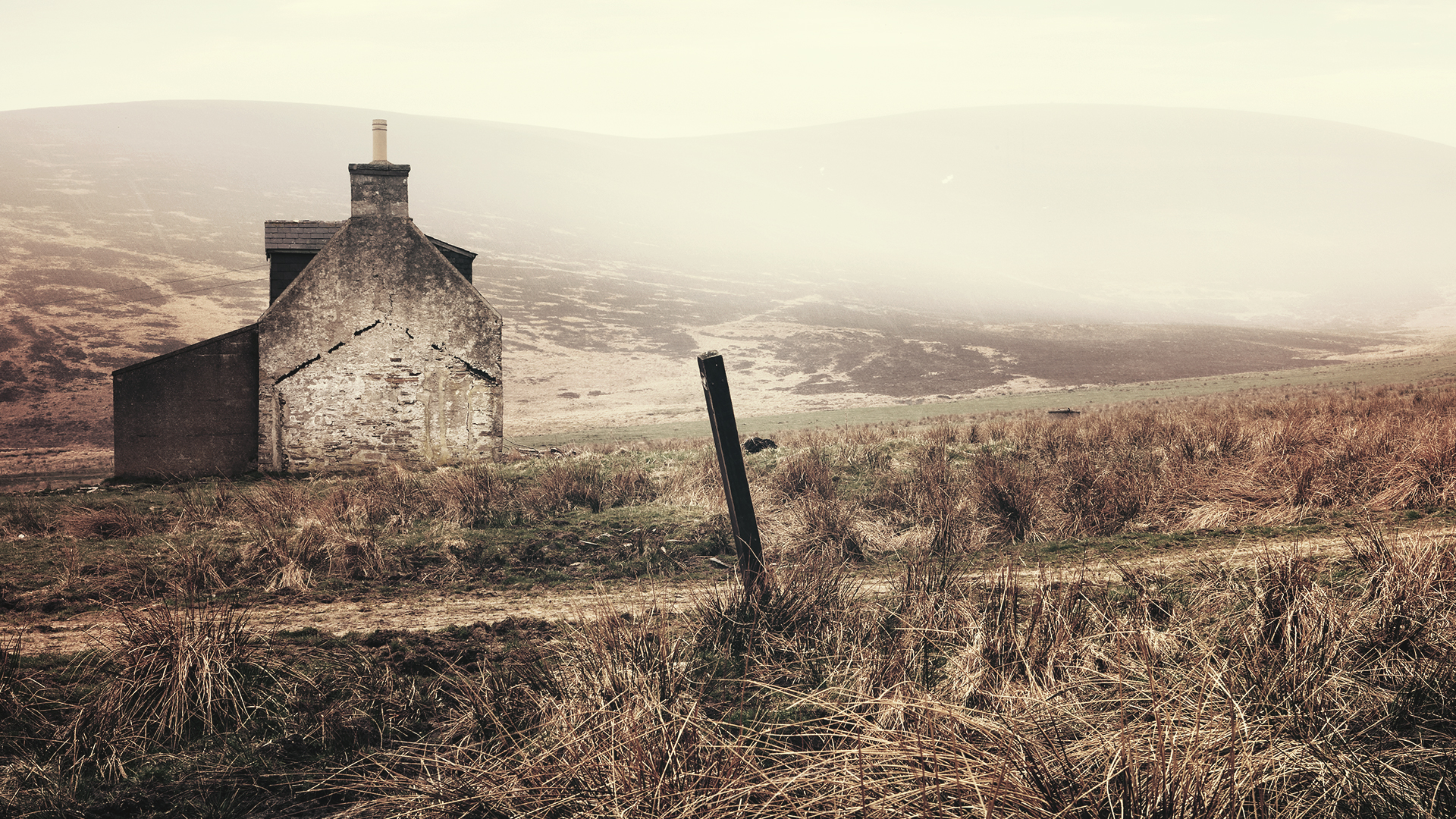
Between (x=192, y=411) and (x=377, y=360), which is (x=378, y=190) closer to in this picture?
(x=377, y=360)

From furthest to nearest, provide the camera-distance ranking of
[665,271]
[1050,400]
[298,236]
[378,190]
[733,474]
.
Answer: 1. [665,271]
2. [1050,400]
3. [298,236]
4. [378,190]
5. [733,474]

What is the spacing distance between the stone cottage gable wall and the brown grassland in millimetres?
8723

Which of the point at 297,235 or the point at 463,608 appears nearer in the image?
the point at 463,608

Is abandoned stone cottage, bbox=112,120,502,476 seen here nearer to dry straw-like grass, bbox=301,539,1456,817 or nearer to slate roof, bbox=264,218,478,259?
slate roof, bbox=264,218,478,259

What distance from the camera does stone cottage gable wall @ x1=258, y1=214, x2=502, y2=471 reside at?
19.5 meters

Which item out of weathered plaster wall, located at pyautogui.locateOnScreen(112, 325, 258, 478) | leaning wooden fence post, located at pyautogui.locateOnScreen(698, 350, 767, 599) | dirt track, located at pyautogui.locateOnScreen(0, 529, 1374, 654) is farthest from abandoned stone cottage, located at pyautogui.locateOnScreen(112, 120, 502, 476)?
leaning wooden fence post, located at pyautogui.locateOnScreen(698, 350, 767, 599)

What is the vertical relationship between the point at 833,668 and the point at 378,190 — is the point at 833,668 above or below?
below

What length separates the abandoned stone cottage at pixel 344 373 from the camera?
18.9 meters

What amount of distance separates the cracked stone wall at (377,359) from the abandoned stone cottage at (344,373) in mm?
26

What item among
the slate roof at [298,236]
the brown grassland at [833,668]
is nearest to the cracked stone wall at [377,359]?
the slate roof at [298,236]

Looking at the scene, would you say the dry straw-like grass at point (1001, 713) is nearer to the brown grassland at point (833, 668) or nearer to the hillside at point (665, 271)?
the brown grassland at point (833, 668)

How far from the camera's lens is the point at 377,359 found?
783 inches

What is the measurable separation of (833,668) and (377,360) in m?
18.3

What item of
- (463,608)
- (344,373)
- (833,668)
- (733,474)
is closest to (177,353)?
(344,373)
